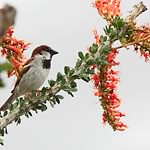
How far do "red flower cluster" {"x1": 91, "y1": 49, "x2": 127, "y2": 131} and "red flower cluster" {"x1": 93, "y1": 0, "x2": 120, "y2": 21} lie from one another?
47 centimetres

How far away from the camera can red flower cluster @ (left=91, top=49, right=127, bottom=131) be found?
5.77m

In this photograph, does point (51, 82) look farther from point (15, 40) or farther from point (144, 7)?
point (144, 7)

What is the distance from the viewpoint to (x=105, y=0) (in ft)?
21.1

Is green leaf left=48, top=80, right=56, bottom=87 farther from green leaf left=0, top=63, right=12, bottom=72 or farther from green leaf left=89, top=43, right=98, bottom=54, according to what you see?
green leaf left=0, top=63, right=12, bottom=72

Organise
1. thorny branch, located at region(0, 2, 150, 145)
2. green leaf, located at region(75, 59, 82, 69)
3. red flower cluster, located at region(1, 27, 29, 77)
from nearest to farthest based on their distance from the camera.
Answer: red flower cluster, located at region(1, 27, 29, 77) → thorny branch, located at region(0, 2, 150, 145) → green leaf, located at region(75, 59, 82, 69)

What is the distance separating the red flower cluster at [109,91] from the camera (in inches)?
227

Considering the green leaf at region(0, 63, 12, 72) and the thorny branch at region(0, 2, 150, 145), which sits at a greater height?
the thorny branch at region(0, 2, 150, 145)

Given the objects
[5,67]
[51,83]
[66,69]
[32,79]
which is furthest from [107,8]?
[5,67]

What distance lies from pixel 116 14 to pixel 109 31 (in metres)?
0.24

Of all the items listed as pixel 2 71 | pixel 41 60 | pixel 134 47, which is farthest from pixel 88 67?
pixel 2 71

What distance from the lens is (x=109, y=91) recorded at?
5.98 meters

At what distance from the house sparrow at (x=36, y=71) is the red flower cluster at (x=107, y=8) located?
5.56ft

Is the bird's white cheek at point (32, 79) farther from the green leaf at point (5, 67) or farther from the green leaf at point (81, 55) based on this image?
the green leaf at point (5, 67)

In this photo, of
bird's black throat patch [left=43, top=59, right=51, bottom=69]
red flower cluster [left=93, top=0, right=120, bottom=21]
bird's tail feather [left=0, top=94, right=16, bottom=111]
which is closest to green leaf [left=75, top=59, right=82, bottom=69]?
red flower cluster [left=93, top=0, right=120, bottom=21]
